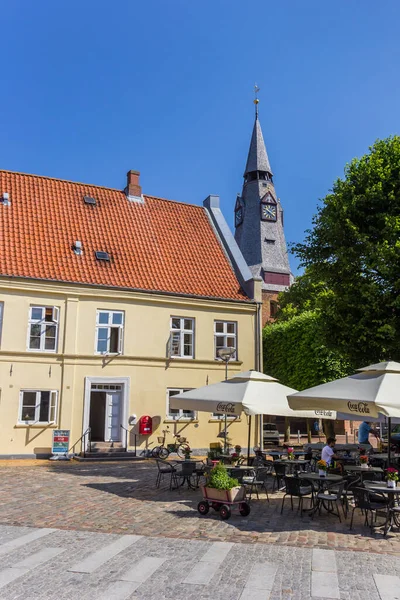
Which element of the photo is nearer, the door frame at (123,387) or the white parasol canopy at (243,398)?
the white parasol canopy at (243,398)

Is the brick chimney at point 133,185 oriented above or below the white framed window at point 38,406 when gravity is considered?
above

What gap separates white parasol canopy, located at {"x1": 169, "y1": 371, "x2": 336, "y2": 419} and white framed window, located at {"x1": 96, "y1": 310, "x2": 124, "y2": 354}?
8334 millimetres

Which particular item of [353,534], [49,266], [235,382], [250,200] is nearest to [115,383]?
[49,266]

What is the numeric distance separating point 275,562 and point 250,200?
6296cm

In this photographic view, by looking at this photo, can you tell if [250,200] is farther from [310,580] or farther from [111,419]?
[310,580]

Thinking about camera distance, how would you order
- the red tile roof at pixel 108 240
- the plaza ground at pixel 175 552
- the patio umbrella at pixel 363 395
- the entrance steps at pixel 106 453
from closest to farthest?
1. the plaza ground at pixel 175 552
2. the patio umbrella at pixel 363 395
3. the entrance steps at pixel 106 453
4. the red tile roof at pixel 108 240

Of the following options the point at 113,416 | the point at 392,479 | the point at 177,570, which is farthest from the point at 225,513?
the point at 113,416

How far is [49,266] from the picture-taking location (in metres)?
22.2

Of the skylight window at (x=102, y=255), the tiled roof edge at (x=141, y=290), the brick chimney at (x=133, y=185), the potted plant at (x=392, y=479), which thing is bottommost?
the potted plant at (x=392, y=479)

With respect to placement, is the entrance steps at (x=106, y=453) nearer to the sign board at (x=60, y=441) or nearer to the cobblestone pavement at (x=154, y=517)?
the sign board at (x=60, y=441)

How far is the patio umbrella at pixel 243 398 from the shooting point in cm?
1305

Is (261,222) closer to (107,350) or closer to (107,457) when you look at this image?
(107,350)

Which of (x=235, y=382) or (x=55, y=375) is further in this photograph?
(x=55, y=375)

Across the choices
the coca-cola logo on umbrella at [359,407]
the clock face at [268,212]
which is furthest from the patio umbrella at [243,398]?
the clock face at [268,212]
